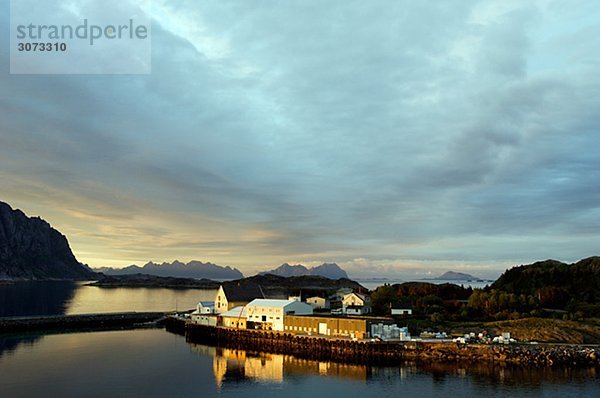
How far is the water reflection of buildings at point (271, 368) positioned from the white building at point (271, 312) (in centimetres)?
771

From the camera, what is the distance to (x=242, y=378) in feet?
136

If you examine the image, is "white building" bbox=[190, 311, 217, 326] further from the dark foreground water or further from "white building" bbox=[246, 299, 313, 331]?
the dark foreground water

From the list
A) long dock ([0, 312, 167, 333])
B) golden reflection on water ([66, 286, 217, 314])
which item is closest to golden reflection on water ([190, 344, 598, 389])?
long dock ([0, 312, 167, 333])

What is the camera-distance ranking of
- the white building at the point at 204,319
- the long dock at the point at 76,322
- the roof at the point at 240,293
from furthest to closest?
the roof at the point at 240,293 → the long dock at the point at 76,322 → the white building at the point at 204,319

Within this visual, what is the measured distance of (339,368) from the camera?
148ft

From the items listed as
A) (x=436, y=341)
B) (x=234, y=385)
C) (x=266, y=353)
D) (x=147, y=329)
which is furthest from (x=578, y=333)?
(x=147, y=329)

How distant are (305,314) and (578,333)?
31080mm

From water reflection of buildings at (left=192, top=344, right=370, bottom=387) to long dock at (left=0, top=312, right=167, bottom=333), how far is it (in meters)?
29.5

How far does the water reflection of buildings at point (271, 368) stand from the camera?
1641 inches

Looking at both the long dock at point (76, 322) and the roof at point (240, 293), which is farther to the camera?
the roof at point (240, 293)

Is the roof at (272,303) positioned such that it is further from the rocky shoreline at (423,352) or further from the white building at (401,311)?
the white building at (401,311)

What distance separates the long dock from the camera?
67.6 meters

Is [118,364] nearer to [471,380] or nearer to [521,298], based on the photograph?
[471,380]

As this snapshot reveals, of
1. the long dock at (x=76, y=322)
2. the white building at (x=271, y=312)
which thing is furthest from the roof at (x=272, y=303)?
the long dock at (x=76, y=322)
